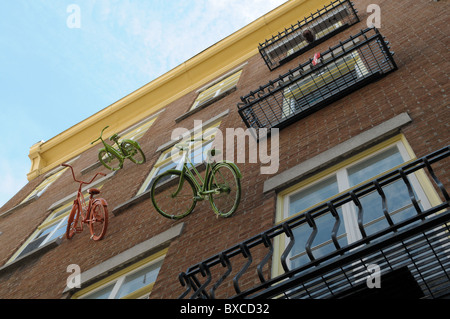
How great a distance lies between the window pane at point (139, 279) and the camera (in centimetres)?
800

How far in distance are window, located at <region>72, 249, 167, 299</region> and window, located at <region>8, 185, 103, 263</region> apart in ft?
14.4

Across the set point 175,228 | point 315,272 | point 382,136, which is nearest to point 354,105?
point 382,136

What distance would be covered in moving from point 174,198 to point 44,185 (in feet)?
38.7

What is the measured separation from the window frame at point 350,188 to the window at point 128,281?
98.9 inches

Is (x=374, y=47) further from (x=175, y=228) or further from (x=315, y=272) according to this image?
(x=315, y=272)

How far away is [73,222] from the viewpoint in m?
11.8

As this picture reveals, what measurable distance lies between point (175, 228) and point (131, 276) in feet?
3.94

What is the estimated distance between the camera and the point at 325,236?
5965 millimetres

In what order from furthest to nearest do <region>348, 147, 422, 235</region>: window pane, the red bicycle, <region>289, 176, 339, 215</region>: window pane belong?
the red bicycle → <region>289, 176, 339, 215</region>: window pane → <region>348, 147, 422, 235</region>: window pane

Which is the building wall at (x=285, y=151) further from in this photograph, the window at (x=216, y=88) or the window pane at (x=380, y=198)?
the window at (x=216, y=88)

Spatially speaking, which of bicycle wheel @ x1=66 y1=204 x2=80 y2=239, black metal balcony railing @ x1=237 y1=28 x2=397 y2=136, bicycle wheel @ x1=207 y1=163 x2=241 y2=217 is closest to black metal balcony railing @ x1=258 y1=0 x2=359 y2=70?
black metal balcony railing @ x1=237 y1=28 x2=397 y2=136

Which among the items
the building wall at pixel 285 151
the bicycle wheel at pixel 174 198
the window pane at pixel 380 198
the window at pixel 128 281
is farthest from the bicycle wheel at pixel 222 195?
the window pane at pixel 380 198

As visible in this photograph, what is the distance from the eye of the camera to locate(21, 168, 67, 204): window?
18311 millimetres

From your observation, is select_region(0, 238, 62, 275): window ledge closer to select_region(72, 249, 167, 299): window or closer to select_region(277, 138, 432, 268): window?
select_region(72, 249, 167, 299): window
